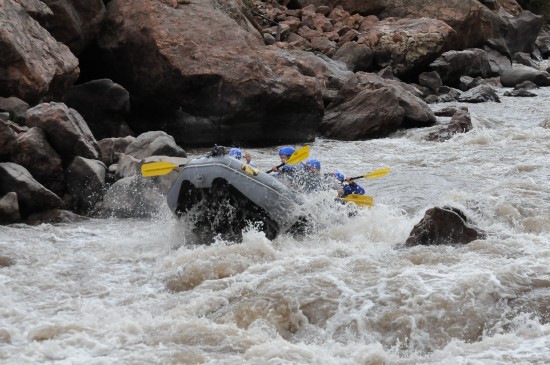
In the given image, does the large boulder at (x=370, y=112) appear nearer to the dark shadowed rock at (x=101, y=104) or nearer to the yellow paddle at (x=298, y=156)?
the dark shadowed rock at (x=101, y=104)

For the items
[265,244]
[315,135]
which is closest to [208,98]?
[315,135]

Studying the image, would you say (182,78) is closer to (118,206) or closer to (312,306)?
(118,206)

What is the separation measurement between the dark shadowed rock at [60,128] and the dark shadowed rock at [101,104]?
2.42 m

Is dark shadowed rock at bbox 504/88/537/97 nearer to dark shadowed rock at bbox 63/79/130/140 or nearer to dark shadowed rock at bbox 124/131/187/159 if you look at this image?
dark shadowed rock at bbox 63/79/130/140

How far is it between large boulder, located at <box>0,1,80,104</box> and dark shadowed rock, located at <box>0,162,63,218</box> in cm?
204

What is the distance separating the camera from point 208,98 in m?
13.6

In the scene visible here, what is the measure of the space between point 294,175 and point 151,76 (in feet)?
16.9

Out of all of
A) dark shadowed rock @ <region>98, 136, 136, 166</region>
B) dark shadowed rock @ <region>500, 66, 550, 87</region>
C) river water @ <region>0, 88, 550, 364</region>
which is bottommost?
dark shadowed rock @ <region>500, 66, 550, 87</region>

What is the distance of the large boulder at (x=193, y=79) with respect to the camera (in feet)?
44.4

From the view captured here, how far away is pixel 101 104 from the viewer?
1272 cm

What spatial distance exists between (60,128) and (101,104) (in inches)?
110

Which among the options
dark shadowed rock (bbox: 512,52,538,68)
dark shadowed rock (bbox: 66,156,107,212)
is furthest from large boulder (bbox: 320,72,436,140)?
dark shadowed rock (bbox: 512,52,538,68)

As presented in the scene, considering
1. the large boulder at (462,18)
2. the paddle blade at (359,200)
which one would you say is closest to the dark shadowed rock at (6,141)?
the paddle blade at (359,200)

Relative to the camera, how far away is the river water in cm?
561
